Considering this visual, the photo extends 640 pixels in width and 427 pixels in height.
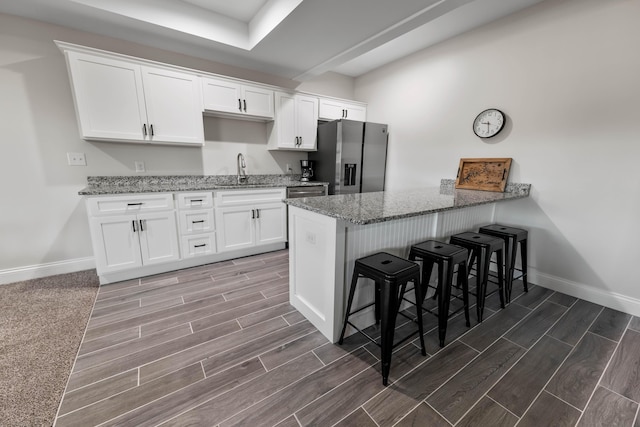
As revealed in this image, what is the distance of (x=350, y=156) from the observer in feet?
11.9

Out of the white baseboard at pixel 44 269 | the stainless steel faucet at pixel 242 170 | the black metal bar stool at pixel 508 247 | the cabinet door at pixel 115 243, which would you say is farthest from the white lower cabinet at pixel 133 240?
the black metal bar stool at pixel 508 247

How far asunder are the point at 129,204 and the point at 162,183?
0.69 meters

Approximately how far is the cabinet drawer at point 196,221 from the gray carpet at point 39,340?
3.12ft

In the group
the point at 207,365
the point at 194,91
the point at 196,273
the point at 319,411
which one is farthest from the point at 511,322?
the point at 194,91

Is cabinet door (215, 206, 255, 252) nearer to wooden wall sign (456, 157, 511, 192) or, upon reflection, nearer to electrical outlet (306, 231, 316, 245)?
electrical outlet (306, 231, 316, 245)

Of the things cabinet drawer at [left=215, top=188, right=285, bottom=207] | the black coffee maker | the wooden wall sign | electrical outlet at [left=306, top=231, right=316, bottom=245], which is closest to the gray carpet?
cabinet drawer at [left=215, top=188, right=285, bottom=207]

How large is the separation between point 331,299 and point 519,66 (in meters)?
2.94

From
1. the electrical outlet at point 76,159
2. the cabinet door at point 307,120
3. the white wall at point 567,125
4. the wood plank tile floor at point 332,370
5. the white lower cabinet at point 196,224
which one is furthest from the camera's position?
the cabinet door at point 307,120

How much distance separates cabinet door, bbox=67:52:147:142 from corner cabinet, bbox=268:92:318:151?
5.04 ft

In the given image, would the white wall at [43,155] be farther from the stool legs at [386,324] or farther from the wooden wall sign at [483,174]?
the wooden wall sign at [483,174]

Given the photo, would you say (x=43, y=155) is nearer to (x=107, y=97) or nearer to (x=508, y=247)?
(x=107, y=97)

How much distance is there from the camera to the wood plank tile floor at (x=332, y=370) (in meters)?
1.23

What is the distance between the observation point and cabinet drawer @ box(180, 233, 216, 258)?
110 inches

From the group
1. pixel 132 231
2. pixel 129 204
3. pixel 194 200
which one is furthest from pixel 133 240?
pixel 194 200
